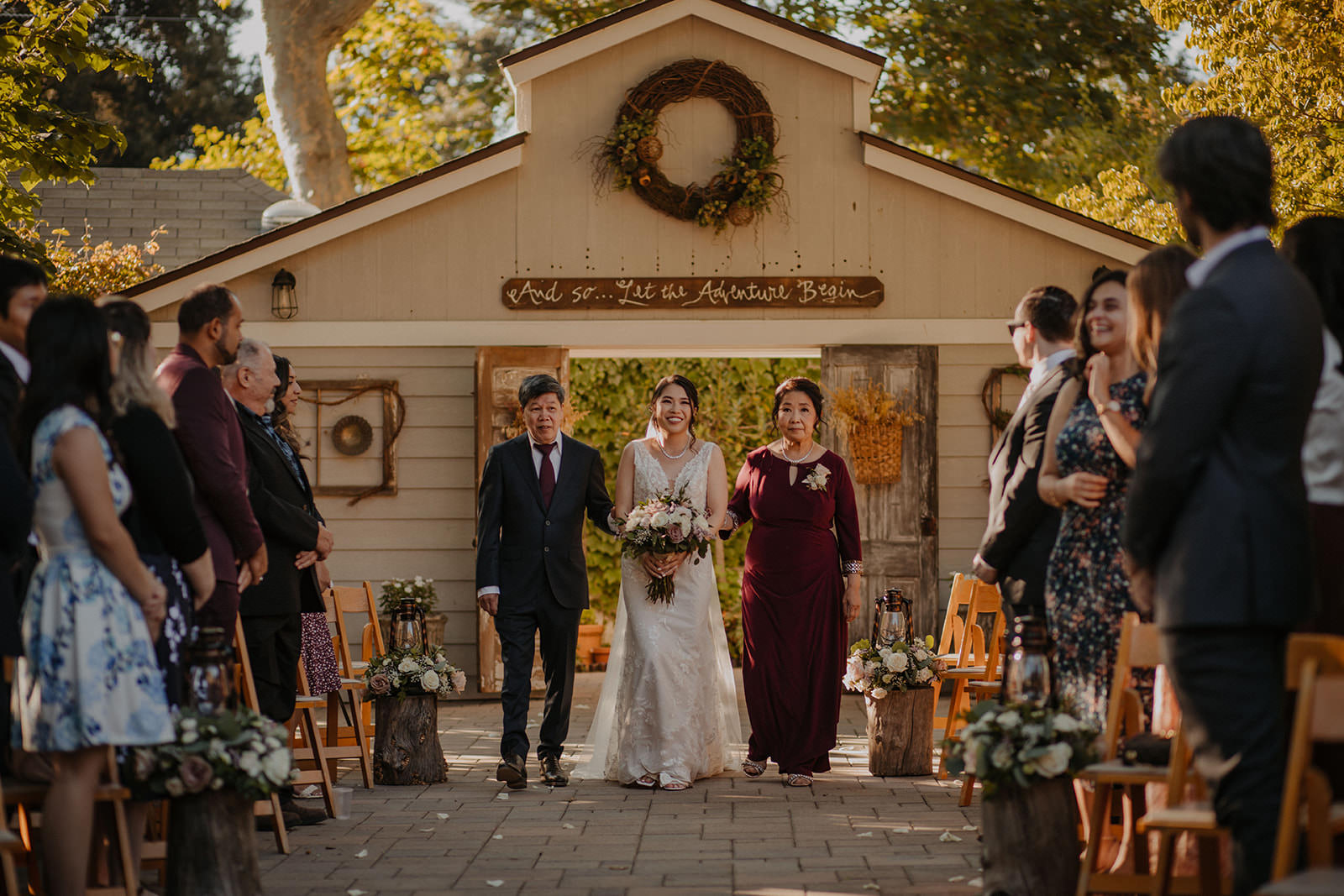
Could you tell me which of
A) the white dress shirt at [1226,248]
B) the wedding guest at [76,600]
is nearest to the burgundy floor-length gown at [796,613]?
the wedding guest at [76,600]

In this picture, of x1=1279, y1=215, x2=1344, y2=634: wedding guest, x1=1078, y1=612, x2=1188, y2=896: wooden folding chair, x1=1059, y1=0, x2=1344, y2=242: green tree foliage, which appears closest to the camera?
x1=1279, y1=215, x2=1344, y2=634: wedding guest

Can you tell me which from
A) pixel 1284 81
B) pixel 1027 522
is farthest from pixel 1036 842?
pixel 1284 81

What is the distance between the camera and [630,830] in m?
6.04

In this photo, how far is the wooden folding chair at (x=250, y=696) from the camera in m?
5.41

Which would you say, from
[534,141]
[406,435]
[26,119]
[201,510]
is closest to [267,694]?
[201,510]

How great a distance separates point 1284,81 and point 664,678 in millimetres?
6900

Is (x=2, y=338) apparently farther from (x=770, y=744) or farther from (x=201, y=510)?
(x=770, y=744)

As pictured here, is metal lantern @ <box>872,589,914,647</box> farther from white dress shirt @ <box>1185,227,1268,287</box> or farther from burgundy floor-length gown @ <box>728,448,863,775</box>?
white dress shirt @ <box>1185,227,1268,287</box>

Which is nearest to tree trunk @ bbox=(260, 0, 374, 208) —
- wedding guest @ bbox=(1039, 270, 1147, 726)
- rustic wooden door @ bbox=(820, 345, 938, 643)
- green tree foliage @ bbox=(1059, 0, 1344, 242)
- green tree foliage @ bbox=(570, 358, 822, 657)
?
green tree foliage @ bbox=(570, 358, 822, 657)

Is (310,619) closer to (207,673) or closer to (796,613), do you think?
(796,613)

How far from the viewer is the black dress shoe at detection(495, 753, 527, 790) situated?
23.3ft

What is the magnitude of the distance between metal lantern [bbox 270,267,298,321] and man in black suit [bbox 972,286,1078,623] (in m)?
6.65

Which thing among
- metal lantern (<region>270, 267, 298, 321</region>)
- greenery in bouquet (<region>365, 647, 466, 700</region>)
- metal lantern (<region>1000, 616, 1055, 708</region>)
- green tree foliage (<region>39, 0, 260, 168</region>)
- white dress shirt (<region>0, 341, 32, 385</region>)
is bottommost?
greenery in bouquet (<region>365, 647, 466, 700</region>)

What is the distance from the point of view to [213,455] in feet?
17.2
